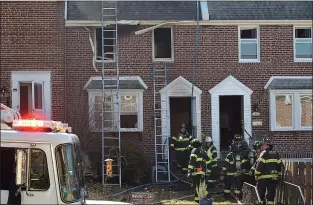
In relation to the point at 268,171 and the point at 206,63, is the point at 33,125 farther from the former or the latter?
the point at 206,63

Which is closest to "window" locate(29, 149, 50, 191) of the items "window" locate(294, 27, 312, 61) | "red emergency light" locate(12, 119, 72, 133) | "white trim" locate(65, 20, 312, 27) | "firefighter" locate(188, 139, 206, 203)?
"red emergency light" locate(12, 119, 72, 133)

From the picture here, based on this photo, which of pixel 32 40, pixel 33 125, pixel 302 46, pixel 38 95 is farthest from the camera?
pixel 302 46

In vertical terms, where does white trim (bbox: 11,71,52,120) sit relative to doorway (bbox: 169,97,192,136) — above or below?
above

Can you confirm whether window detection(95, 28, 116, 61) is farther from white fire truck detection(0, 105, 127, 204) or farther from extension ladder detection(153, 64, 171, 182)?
white fire truck detection(0, 105, 127, 204)

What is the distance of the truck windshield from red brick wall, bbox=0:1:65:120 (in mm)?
12110

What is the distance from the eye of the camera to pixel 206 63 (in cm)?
1891

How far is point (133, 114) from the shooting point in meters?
18.8

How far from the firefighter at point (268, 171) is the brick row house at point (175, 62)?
7.16 metres

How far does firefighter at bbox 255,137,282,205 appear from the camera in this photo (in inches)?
449

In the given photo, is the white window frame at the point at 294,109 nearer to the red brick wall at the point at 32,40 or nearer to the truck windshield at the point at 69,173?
the red brick wall at the point at 32,40

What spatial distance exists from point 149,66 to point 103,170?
15.1 ft

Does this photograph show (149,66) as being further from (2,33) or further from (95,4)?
(2,33)

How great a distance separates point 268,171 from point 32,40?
1005 centimetres

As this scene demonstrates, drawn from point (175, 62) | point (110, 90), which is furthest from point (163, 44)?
point (110, 90)
